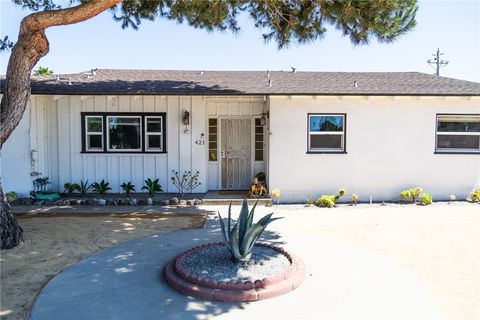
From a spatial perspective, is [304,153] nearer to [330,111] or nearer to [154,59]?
[330,111]

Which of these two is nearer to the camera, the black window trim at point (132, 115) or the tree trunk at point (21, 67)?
the tree trunk at point (21, 67)

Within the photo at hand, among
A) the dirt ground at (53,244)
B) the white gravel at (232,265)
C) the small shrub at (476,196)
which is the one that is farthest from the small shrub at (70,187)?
the small shrub at (476,196)

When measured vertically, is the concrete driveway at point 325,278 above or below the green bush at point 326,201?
below

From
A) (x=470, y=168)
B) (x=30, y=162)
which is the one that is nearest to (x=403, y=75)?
(x=470, y=168)

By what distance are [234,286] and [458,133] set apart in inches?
371

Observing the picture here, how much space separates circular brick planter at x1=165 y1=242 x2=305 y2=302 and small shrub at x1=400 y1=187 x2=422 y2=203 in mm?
6673

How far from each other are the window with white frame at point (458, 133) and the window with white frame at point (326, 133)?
2857 mm

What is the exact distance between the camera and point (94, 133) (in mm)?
11039

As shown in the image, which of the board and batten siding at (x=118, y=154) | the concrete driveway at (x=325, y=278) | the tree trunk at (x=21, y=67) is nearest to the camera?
the concrete driveway at (x=325, y=278)

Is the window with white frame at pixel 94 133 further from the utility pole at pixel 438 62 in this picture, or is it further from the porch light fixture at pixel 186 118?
the utility pole at pixel 438 62

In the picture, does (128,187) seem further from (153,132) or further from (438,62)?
(438,62)

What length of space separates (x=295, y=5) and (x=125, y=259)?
7.00m

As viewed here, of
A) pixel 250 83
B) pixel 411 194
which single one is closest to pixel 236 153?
pixel 250 83

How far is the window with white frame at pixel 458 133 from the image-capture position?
1072 cm
